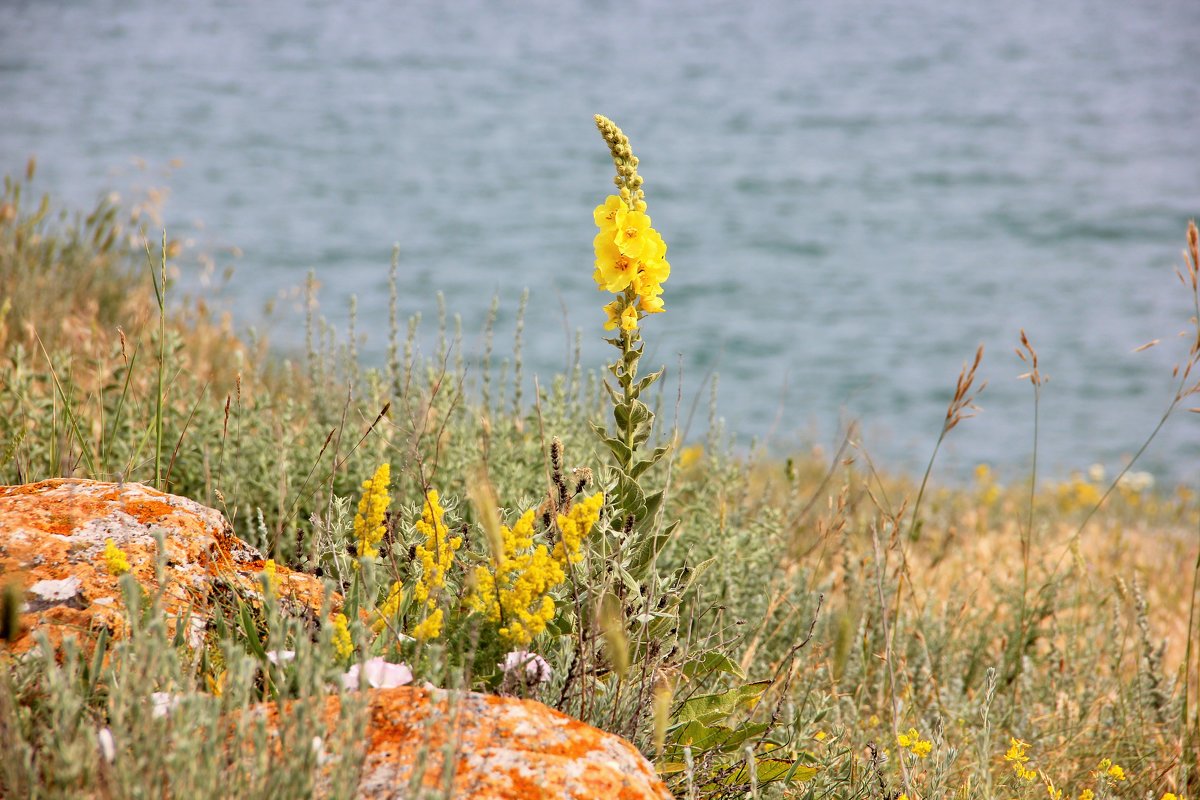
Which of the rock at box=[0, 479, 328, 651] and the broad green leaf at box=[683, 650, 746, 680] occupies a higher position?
the rock at box=[0, 479, 328, 651]

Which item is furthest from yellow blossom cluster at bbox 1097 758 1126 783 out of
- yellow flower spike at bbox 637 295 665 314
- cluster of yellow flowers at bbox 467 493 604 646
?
yellow flower spike at bbox 637 295 665 314

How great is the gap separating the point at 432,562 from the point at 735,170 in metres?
24.8

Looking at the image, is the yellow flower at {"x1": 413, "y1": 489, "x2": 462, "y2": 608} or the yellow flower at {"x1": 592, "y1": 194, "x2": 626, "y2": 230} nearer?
the yellow flower at {"x1": 413, "y1": 489, "x2": 462, "y2": 608}

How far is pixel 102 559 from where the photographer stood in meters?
2.21

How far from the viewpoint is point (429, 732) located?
69.1 inches

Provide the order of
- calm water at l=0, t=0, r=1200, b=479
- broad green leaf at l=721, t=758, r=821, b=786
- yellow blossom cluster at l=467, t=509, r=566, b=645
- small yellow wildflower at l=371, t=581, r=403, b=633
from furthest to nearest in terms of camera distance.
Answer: calm water at l=0, t=0, r=1200, b=479 → broad green leaf at l=721, t=758, r=821, b=786 → small yellow wildflower at l=371, t=581, r=403, b=633 → yellow blossom cluster at l=467, t=509, r=566, b=645

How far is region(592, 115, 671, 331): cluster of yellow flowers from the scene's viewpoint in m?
2.49

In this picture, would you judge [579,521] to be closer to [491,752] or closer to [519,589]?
[519,589]

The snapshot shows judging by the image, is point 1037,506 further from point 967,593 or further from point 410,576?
point 410,576

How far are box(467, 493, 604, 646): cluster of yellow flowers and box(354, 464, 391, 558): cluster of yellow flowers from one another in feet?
0.88

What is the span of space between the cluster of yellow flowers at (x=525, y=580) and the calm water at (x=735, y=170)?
5497 millimetres

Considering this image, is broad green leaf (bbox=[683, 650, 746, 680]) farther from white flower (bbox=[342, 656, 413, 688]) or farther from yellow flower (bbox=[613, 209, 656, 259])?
yellow flower (bbox=[613, 209, 656, 259])

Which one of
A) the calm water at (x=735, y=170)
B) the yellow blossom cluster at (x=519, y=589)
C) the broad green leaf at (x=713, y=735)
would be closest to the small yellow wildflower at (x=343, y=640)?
the yellow blossom cluster at (x=519, y=589)

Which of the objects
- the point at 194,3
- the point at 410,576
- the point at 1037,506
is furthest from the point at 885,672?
the point at 194,3
